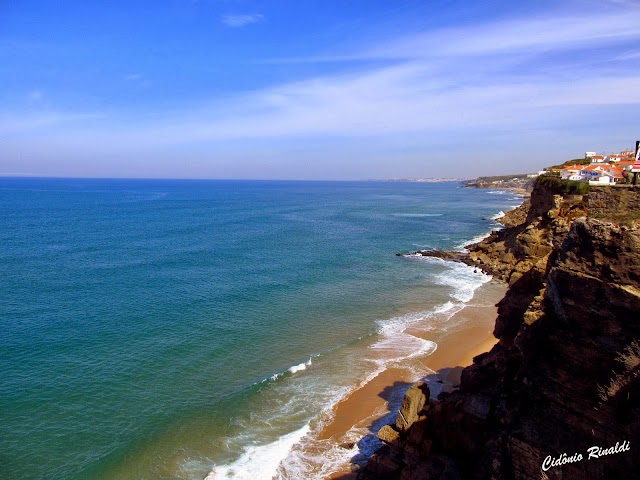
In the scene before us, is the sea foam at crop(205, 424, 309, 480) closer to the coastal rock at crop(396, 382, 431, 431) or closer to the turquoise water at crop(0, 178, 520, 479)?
the turquoise water at crop(0, 178, 520, 479)

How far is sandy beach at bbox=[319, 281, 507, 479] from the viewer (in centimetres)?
2534

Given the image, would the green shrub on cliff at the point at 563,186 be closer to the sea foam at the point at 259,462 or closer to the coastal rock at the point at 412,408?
the coastal rock at the point at 412,408

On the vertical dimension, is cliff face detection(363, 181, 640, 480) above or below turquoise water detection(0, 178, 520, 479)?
above

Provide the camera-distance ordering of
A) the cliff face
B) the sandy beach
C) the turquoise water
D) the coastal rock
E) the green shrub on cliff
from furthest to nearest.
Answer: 1. the green shrub on cliff
2. the sandy beach
3. the turquoise water
4. the coastal rock
5. the cliff face

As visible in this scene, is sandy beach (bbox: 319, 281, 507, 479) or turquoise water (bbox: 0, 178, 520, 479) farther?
sandy beach (bbox: 319, 281, 507, 479)

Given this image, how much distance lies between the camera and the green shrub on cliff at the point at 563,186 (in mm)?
40634

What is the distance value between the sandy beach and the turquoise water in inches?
50.9

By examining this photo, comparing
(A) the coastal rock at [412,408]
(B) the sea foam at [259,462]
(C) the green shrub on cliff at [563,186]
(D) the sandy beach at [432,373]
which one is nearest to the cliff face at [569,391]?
(A) the coastal rock at [412,408]

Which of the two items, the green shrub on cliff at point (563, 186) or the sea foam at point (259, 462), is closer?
the sea foam at point (259, 462)

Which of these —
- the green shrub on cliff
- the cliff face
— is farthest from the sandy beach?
the green shrub on cliff

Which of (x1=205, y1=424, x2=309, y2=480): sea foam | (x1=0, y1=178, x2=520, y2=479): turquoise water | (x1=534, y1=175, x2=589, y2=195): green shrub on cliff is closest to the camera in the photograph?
(x1=205, y1=424, x2=309, y2=480): sea foam

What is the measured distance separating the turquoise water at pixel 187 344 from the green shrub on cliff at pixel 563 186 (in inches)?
561

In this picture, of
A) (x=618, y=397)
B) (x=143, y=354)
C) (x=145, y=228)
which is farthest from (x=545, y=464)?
(x=145, y=228)

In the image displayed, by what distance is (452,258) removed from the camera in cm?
6775
